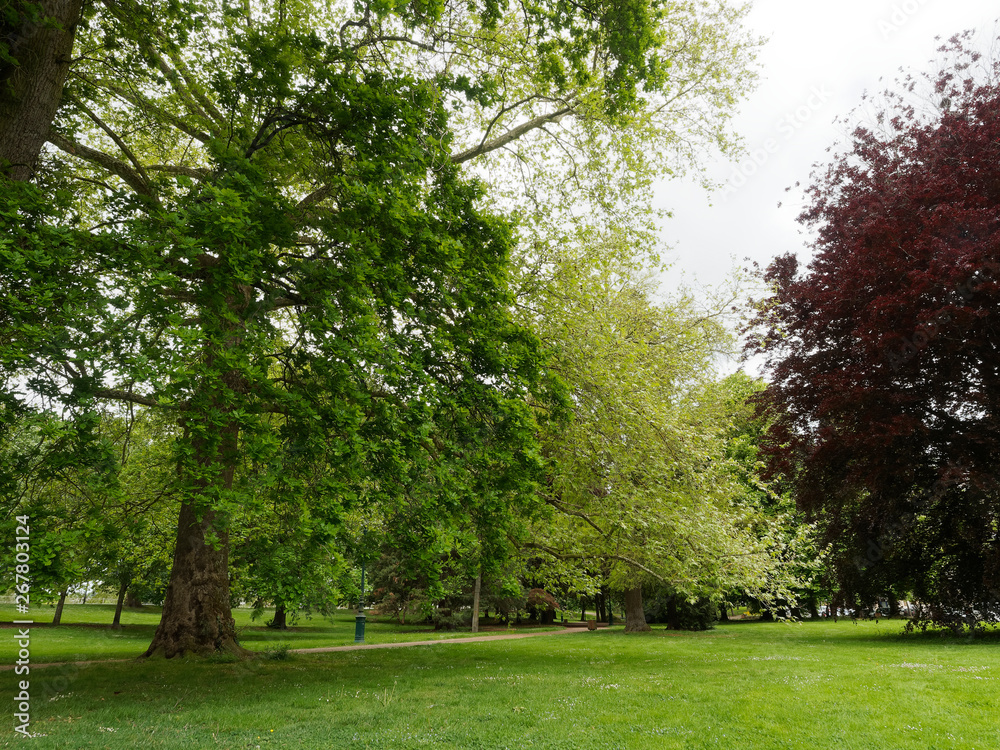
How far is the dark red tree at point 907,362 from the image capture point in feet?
40.9

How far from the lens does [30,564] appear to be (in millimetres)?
5816

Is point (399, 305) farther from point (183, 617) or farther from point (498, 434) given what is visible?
point (183, 617)

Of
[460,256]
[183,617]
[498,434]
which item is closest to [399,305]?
[460,256]

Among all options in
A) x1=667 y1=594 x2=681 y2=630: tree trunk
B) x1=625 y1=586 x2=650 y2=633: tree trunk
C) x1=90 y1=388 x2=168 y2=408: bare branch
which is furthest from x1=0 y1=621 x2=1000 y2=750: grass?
x1=667 y1=594 x2=681 y2=630: tree trunk

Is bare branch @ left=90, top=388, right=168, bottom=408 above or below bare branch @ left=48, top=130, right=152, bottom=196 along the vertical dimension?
below

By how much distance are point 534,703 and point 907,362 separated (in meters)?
11.3

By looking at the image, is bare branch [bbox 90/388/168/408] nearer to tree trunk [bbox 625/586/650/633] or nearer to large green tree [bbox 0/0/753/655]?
large green tree [bbox 0/0/753/655]

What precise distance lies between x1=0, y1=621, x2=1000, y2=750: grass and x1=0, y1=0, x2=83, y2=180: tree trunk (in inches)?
258

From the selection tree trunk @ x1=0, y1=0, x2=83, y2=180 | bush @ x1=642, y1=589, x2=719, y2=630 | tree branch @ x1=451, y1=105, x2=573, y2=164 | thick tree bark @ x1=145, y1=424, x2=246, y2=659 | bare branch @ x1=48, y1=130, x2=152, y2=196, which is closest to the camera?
tree trunk @ x1=0, y1=0, x2=83, y2=180

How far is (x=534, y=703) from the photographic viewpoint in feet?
26.3

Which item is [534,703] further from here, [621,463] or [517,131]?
[517,131]

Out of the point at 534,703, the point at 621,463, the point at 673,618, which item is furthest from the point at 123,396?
the point at 673,618

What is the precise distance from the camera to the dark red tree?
40.9ft

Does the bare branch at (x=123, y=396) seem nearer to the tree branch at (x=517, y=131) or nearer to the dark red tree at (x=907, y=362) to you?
the tree branch at (x=517, y=131)
